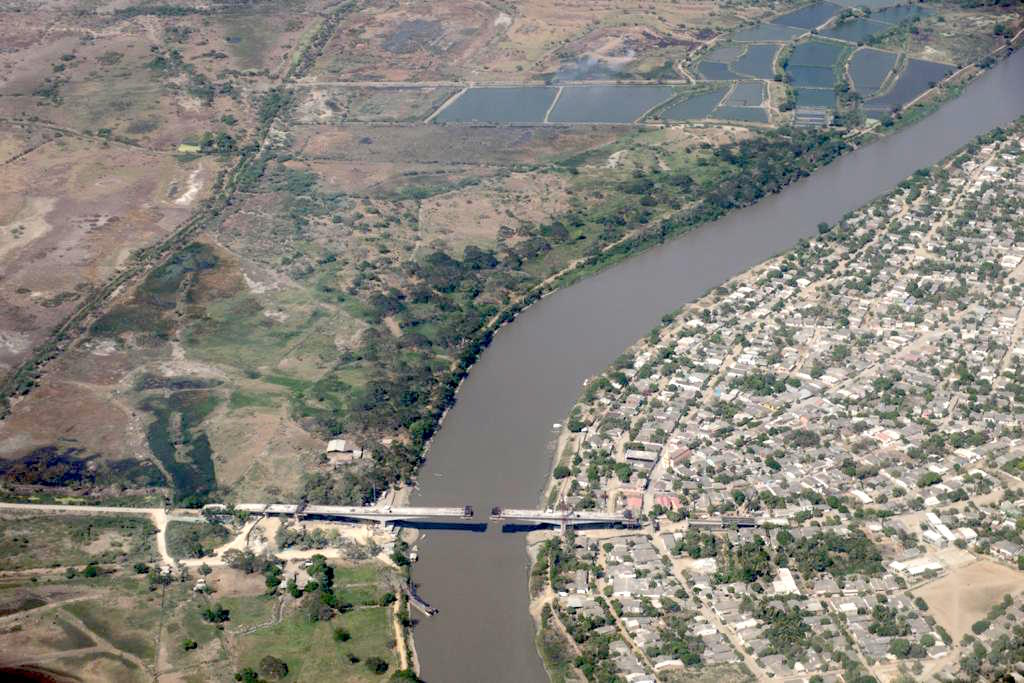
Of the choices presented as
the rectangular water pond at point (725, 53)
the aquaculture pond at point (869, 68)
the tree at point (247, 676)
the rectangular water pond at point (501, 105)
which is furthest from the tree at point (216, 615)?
the rectangular water pond at point (725, 53)

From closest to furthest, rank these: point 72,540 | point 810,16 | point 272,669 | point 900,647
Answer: point 900,647, point 272,669, point 72,540, point 810,16

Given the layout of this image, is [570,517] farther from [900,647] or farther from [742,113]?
[742,113]

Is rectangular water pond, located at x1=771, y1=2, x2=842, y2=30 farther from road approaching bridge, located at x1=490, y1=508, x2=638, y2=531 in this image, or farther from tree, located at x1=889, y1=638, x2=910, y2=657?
tree, located at x1=889, y1=638, x2=910, y2=657

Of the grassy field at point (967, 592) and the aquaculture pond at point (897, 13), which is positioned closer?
the grassy field at point (967, 592)

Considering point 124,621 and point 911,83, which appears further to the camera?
point 911,83

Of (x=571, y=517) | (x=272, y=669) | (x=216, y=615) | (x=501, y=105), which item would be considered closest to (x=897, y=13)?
(x=501, y=105)

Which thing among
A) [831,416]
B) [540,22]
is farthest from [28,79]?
[831,416]

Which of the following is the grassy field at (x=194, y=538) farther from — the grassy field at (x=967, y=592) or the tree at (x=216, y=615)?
the grassy field at (x=967, y=592)
